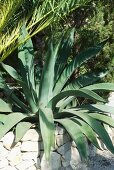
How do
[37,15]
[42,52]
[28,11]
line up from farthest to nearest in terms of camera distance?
[42,52] → [28,11] → [37,15]

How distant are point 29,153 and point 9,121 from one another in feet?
1.11

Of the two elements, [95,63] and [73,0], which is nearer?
[73,0]

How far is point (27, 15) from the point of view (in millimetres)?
4047

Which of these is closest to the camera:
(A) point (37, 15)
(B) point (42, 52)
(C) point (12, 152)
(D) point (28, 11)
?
(C) point (12, 152)

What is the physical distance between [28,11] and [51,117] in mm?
1162

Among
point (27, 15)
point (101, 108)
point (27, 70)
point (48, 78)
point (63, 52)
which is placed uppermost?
point (27, 15)

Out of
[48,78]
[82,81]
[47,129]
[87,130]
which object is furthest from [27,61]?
[87,130]

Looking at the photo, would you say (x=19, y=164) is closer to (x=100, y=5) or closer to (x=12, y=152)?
(x=12, y=152)

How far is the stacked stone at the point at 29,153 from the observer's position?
352cm

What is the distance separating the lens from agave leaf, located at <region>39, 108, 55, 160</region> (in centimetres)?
330

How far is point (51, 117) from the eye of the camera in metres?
3.56

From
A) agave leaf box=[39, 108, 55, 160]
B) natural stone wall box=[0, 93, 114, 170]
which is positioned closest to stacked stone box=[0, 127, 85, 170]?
natural stone wall box=[0, 93, 114, 170]

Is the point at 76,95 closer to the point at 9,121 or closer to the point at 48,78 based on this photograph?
the point at 48,78

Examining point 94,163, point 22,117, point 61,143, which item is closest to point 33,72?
point 22,117
